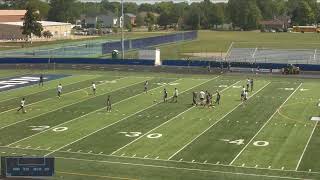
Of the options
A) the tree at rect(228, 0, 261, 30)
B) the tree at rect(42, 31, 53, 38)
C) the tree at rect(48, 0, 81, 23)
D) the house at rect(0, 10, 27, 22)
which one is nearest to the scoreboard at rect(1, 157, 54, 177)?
the tree at rect(42, 31, 53, 38)

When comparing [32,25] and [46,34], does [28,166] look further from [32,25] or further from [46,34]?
[46,34]

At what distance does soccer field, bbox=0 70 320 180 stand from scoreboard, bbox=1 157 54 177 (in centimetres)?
133

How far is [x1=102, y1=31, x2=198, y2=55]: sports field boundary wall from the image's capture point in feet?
306

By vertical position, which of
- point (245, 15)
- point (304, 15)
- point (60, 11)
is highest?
point (60, 11)

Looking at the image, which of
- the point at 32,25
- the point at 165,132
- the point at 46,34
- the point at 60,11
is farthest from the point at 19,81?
the point at 60,11

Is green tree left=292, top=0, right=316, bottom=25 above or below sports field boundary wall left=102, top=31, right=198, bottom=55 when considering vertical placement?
above

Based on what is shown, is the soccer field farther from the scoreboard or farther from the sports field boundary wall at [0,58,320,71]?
the sports field boundary wall at [0,58,320,71]

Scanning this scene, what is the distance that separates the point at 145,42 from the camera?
348 feet

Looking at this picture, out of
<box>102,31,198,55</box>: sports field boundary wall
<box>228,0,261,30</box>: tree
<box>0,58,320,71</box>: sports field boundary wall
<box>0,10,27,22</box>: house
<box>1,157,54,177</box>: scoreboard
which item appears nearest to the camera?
<box>1,157,54,177</box>: scoreboard

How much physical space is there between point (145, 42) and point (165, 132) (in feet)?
237

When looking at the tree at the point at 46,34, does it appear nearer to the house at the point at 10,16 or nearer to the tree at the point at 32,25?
the tree at the point at 32,25

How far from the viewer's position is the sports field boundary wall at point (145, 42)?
3676 inches

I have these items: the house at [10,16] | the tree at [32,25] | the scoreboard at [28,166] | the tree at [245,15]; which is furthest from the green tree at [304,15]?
the scoreboard at [28,166]

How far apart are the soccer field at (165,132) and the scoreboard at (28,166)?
4.36ft
